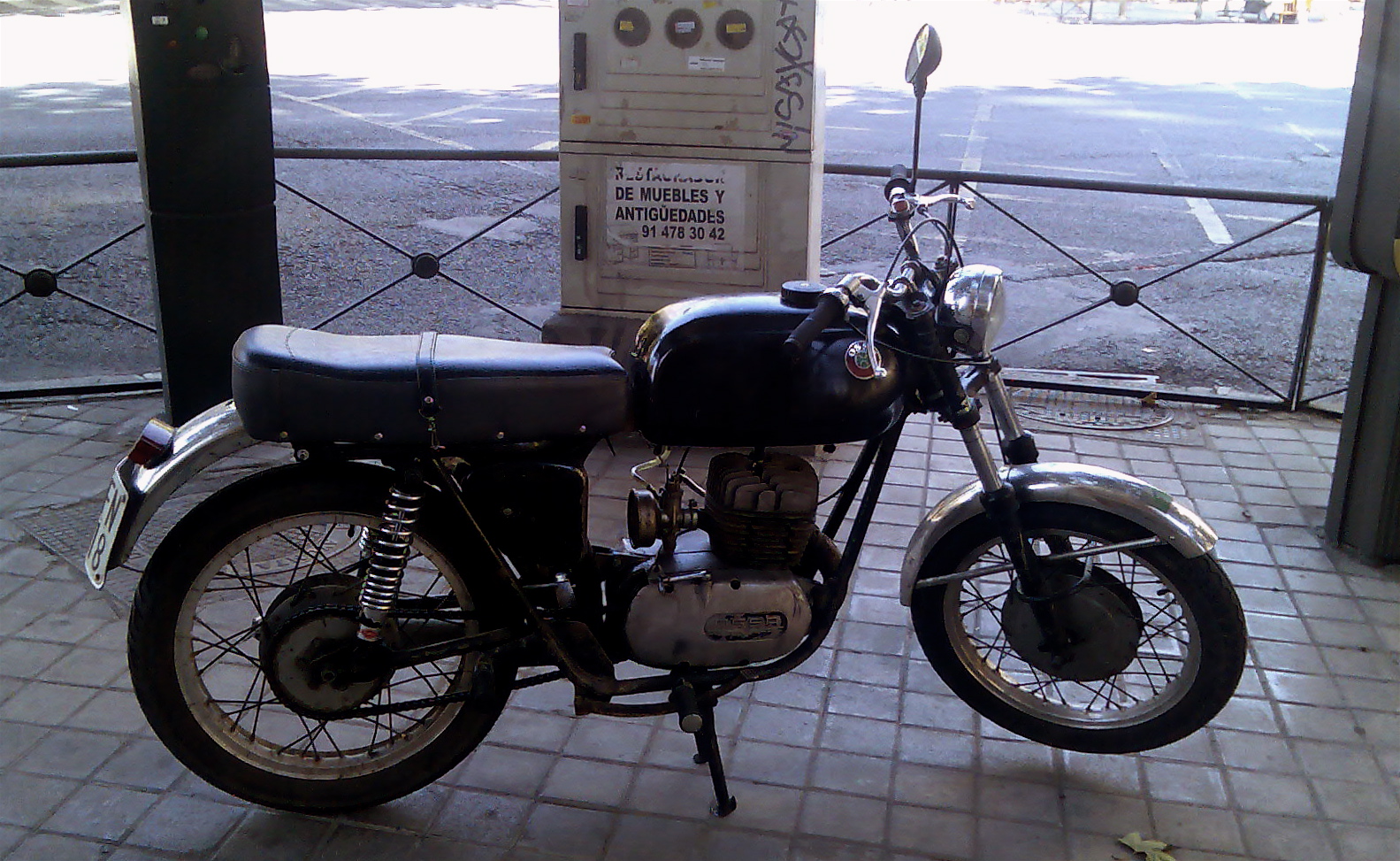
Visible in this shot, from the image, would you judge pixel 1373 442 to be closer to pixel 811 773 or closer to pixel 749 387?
pixel 811 773

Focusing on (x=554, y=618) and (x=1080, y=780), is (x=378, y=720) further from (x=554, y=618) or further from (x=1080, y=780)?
(x=1080, y=780)

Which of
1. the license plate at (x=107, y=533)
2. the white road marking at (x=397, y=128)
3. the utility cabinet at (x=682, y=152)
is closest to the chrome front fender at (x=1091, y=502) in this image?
the license plate at (x=107, y=533)

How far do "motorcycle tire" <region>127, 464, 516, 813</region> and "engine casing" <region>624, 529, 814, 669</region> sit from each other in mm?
351

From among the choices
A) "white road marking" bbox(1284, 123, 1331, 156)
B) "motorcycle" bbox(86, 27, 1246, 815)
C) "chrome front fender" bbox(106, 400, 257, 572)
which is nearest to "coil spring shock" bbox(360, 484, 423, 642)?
"motorcycle" bbox(86, 27, 1246, 815)

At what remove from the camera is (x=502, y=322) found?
7.41m

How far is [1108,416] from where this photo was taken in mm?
5664

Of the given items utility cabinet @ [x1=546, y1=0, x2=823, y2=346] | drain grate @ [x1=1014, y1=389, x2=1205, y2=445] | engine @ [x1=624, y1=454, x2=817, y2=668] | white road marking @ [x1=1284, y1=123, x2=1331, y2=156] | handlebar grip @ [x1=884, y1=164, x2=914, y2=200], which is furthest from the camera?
white road marking @ [x1=1284, y1=123, x2=1331, y2=156]

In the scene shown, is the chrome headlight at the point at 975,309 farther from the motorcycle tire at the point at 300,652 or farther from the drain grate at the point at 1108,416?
the drain grate at the point at 1108,416

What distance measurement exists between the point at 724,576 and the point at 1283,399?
3.94m

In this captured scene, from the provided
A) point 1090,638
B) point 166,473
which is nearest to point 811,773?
point 1090,638

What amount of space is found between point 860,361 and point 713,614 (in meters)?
0.71

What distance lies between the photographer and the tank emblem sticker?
8.28ft

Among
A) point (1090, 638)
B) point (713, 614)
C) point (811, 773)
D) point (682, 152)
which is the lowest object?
point (811, 773)

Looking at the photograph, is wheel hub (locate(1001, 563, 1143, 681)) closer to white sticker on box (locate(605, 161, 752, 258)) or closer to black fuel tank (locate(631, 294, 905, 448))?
black fuel tank (locate(631, 294, 905, 448))
